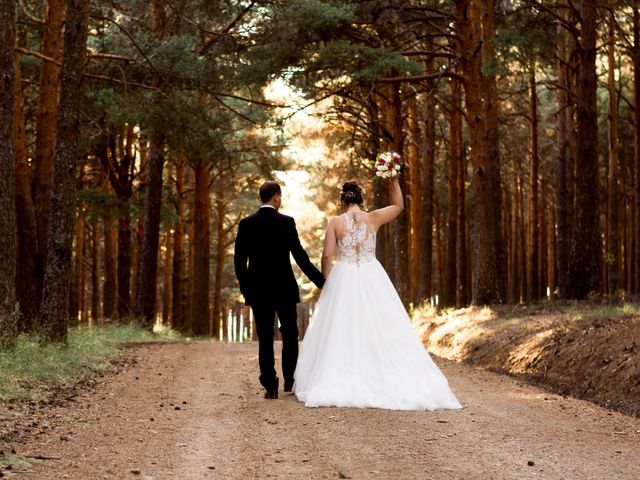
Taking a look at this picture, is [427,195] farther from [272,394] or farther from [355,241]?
[272,394]

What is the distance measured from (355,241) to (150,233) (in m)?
15.2

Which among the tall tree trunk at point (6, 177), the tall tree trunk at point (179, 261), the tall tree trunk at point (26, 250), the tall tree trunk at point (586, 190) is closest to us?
the tall tree trunk at point (6, 177)

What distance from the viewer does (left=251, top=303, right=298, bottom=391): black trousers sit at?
10.2 m

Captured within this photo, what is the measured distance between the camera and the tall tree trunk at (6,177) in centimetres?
1209

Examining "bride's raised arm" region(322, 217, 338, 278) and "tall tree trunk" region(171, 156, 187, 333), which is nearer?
"bride's raised arm" region(322, 217, 338, 278)

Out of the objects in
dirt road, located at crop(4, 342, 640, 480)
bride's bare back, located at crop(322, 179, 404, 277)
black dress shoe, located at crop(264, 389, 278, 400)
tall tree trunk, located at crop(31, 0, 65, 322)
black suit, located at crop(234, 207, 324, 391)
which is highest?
tall tree trunk, located at crop(31, 0, 65, 322)

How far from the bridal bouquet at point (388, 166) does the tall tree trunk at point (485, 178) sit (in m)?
9.64

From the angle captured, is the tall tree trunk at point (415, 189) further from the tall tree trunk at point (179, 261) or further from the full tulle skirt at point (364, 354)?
the full tulle skirt at point (364, 354)

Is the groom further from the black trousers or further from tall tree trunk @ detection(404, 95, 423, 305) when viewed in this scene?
tall tree trunk @ detection(404, 95, 423, 305)

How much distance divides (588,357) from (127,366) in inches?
292

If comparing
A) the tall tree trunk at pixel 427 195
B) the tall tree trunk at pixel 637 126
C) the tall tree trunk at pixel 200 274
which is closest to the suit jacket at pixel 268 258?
the tall tree trunk at pixel 637 126

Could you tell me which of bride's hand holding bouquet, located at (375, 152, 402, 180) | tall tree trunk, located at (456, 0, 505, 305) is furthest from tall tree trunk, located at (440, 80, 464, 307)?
bride's hand holding bouquet, located at (375, 152, 402, 180)

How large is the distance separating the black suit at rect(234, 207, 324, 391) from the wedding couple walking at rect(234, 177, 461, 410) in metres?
0.01


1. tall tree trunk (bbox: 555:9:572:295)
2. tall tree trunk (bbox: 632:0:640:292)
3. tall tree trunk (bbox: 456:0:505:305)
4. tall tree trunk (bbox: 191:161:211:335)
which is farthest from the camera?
tall tree trunk (bbox: 191:161:211:335)
